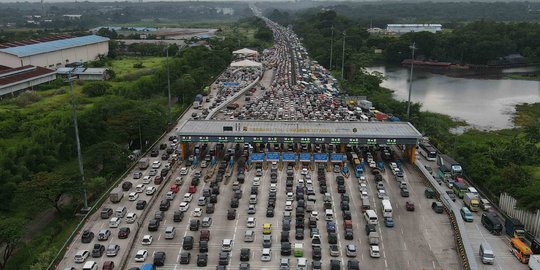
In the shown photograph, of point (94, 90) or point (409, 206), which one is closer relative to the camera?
point (409, 206)

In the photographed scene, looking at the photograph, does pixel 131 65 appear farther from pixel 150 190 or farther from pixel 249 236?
pixel 249 236

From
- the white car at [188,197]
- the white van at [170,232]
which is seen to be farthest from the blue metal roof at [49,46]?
the white van at [170,232]

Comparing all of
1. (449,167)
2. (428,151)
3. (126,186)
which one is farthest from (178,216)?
(428,151)

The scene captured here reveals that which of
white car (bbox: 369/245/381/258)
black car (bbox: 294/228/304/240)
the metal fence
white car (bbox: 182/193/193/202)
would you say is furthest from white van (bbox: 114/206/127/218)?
the metal fence

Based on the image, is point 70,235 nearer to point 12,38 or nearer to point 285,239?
point 285,239

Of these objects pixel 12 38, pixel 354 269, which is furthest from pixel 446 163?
pixel 12 38

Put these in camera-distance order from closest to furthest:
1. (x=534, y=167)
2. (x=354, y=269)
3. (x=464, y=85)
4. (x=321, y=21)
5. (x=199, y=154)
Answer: (x=354, y=269) → (x=534, y=167) → (x=199, y=154) → (x=464, y=85) → (x=321, y=21)

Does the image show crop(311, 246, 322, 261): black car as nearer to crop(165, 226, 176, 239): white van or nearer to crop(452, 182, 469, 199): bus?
crop(165, 226, 176, 239): white van
